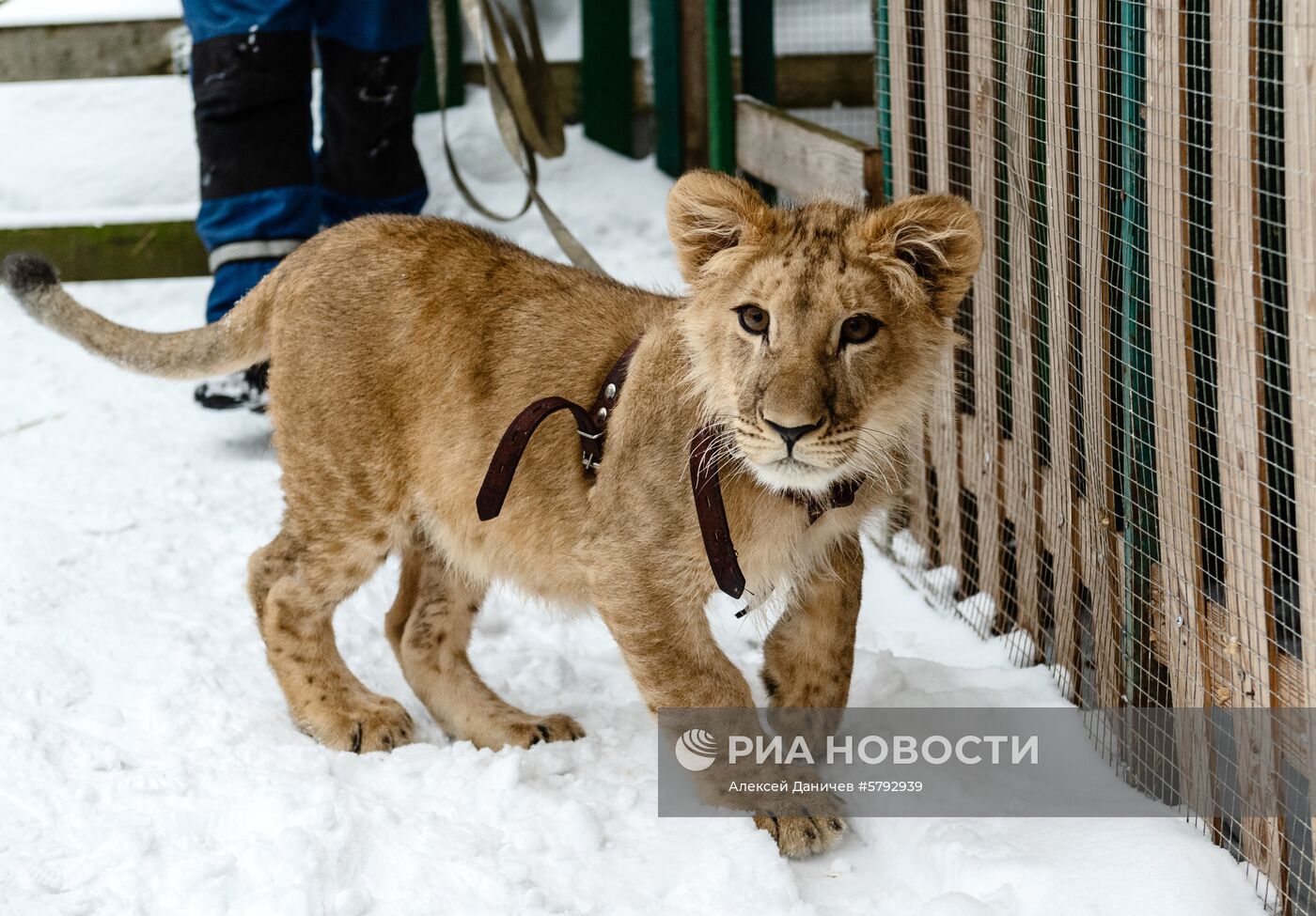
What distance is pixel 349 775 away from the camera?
354 centimetres

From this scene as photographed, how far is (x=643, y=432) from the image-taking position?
11.2ft

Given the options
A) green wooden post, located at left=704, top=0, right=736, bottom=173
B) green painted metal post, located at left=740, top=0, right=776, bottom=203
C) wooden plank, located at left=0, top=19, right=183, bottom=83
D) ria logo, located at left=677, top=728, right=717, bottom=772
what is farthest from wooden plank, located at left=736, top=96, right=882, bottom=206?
wooden plank, located at left=0, top=19, right=183, bottom=83

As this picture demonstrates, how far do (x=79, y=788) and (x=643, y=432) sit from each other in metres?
1.59

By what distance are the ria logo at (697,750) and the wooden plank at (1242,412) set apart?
1155 millimetres

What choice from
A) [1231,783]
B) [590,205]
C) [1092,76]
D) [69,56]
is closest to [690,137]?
[590,205]

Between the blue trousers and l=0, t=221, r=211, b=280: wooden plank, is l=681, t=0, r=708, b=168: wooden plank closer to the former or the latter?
the blue trousers

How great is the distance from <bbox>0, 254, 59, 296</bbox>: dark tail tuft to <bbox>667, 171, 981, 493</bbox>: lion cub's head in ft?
6.77

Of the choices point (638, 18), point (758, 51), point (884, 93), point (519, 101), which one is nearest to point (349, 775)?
point (884, 93)

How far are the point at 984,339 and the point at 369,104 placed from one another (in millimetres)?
3297

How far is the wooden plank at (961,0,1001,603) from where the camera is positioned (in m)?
4.05

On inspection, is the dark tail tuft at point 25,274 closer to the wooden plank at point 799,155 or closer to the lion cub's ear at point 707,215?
the lion cub's ear at point 707,215

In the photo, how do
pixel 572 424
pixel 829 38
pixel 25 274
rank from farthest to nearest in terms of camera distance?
pixel 829 38 → pixel 25 274 → pixel 572 424

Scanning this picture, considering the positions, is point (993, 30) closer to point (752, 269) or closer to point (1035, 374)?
point (1035, 374)

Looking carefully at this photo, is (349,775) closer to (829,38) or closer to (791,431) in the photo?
(791,431)
